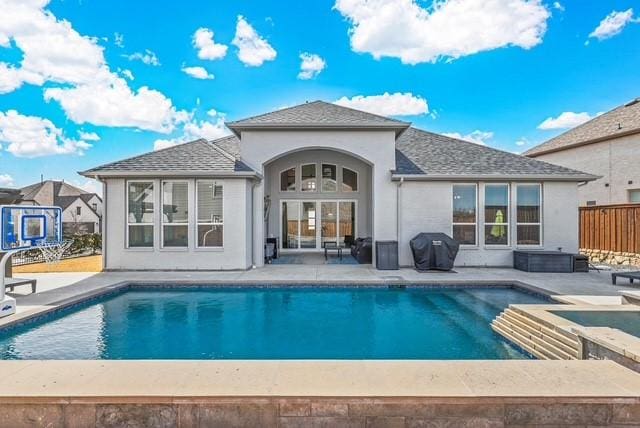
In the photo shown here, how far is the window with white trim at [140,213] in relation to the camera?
11.6m

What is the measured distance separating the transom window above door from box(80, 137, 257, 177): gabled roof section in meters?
4.06

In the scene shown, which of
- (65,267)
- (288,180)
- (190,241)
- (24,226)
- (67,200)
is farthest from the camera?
(67,200)

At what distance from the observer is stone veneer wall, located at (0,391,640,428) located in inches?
118

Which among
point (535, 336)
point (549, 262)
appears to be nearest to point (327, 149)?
point (549, 262)

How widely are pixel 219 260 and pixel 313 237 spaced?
18.4ft

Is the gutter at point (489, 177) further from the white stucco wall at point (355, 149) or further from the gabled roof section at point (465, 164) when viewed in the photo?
the white stucco wall at point (355, 149)

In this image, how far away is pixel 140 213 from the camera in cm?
1164

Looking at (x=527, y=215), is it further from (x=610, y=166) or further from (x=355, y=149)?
(x=610, y=166)

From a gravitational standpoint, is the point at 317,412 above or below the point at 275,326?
above

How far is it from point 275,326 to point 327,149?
736 centimetres

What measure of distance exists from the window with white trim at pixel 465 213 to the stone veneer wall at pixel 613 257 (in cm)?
594

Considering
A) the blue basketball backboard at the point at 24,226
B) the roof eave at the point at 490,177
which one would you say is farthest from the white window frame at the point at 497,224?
the blue basketball backboard at the point at 24,226

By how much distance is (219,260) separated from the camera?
11531 millimetres

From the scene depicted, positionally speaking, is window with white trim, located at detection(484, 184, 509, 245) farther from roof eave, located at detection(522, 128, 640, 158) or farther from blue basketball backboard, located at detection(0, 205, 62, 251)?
blue basketball backboard, located at detection(0, 205, 62, 251)
